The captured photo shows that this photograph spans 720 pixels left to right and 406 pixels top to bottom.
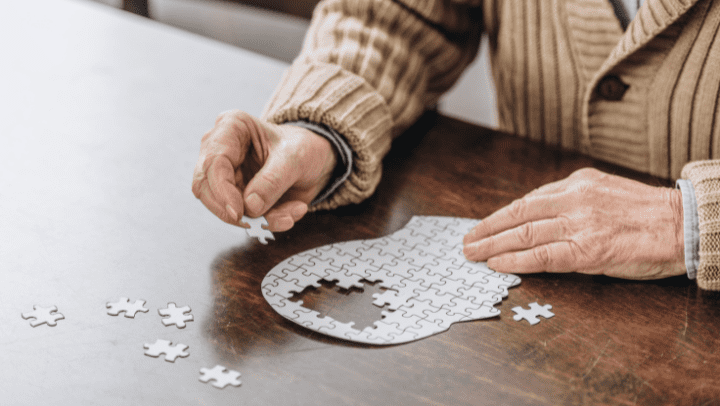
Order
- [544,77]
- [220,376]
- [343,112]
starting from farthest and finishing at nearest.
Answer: [544,77] < [343,112] < [220,376]

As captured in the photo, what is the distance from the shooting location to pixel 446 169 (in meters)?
1.49

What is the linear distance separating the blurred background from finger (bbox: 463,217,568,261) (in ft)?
7.41

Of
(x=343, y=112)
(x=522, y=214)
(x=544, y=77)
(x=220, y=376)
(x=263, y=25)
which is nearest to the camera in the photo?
(x=220, y=376)

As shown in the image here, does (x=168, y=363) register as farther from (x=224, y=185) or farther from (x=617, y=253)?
(x=617, y=253)

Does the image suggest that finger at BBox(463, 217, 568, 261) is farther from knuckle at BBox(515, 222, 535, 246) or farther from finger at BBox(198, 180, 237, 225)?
finger at BBox(198, 180, 237, 225)

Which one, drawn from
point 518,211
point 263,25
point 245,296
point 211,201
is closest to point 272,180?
point 211,201

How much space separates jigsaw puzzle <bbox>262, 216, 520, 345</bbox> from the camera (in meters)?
0.96

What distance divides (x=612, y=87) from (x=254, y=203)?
875mm

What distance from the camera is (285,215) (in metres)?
1.20

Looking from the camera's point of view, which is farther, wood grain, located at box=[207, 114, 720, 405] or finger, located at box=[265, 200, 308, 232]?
finger, located at box=[265, 200, 308, 232]

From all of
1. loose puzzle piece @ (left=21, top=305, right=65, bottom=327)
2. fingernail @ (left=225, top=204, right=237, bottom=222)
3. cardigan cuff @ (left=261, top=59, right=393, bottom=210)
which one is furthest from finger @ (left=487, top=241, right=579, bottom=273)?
loose puzzle piece @ (left=21, top=305, right=65, bottom=327)

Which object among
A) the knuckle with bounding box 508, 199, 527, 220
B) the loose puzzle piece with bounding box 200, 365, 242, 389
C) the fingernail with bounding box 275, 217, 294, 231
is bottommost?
the loose puzzle piece with bounding box 200, 365, 242, 389

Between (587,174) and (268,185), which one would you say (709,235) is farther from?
(268,185)

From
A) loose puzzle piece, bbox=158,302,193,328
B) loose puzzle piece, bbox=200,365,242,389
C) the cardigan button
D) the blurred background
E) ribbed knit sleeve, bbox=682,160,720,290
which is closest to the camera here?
loose puzzle piece, bbox=200,365,242,389
